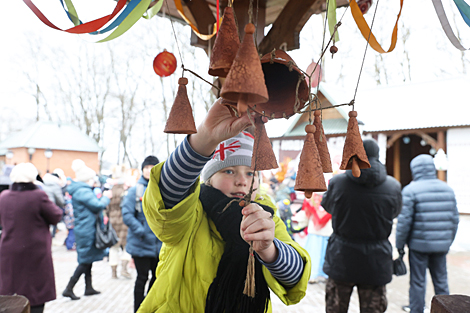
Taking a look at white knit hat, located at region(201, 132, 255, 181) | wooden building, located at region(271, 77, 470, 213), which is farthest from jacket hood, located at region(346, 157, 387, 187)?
wooden building, located at region(271, 77, 470, 213)

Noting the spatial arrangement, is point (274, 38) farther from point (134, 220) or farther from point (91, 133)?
point (91, 133)

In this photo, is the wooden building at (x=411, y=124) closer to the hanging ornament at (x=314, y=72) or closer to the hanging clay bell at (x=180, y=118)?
the hanging ornament at (x=314, y=72)

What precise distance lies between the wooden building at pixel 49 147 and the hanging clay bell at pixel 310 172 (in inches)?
865

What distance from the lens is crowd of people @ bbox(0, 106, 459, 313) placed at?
1287 millimetres

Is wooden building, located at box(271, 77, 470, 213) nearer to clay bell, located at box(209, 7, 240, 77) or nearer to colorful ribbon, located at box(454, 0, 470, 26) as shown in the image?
colorful ribbon, located at box(454, 0, 470, 26)

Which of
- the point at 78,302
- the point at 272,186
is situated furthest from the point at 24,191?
the point at 272,186

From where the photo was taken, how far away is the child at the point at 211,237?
48.4 inches

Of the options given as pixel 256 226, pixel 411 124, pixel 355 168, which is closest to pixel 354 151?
pixel 355 168

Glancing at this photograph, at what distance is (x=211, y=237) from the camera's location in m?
1.61

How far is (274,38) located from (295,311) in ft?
12.0

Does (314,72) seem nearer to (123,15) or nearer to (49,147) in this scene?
(123,15)

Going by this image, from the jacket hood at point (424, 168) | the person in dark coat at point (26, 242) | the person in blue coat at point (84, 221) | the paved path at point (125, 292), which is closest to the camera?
the person in dark coat at point (26, 242)

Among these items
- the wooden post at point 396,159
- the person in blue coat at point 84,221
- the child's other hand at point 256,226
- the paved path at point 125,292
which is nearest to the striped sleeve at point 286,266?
the child's other hand at point 256,226

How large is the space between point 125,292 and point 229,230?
13.7 feet
